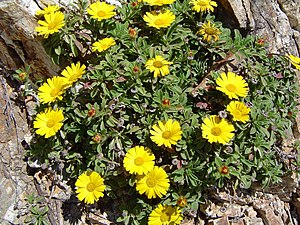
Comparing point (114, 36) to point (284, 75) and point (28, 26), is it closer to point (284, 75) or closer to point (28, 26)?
point (28, 26)

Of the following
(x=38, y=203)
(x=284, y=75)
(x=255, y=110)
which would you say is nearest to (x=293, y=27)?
(x=284, y=75)

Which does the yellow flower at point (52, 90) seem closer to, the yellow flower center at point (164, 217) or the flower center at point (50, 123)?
the flower center at point (50, 123)

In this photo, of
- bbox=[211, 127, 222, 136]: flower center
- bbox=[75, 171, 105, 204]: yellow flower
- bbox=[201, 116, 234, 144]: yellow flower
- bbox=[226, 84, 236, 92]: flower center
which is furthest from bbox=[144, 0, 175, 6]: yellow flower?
bbox=[75, 171, 105, 204]: yellow flower

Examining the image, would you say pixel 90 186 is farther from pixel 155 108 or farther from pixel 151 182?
pixel 155 108

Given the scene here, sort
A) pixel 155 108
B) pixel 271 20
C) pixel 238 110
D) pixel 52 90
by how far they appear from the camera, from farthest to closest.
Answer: pixel 271 20
pixel 52 90
pixel 155 108
pixel 238 110

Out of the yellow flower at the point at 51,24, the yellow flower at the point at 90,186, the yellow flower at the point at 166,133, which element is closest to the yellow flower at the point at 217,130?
the yellow flower at the point at 166,133

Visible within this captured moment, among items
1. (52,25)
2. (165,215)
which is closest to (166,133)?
(165,215)
